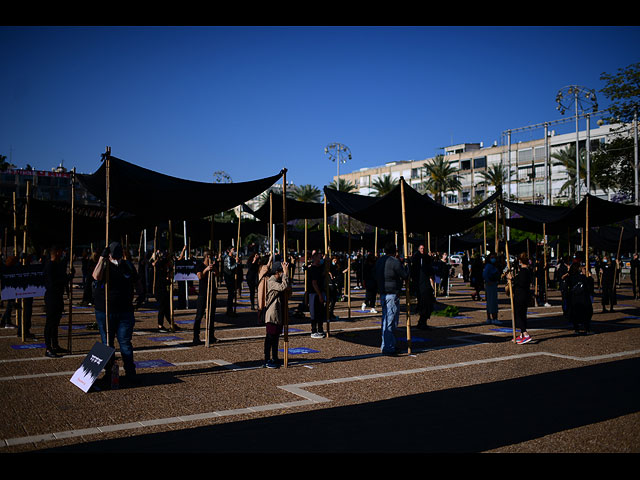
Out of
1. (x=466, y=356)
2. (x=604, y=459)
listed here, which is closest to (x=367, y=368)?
(x=466, y=356)

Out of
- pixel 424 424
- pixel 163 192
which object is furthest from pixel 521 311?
pixel 163 192

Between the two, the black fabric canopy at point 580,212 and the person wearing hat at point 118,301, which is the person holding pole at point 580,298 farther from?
the person wearing hat at point 118,301

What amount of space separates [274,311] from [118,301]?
2619 mm

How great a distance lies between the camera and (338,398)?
7309 mm

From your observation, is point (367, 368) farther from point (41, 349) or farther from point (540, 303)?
point (540, 303)

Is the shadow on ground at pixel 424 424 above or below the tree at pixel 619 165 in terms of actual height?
below

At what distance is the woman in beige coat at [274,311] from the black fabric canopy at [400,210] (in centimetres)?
301

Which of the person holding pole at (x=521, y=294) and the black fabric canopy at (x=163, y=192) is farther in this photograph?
the person holding pole at (x=521, y=294)

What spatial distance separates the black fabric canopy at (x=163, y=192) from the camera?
9.41 meters

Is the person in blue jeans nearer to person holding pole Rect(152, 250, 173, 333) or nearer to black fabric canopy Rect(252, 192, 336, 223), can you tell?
black fabric canopy Rect(252, 192, 336, 223)

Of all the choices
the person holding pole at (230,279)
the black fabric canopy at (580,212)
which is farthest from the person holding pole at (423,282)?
the person holding pole at (230,279)

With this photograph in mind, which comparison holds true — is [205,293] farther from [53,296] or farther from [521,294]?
[521,294]

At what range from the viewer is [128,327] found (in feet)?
26.9

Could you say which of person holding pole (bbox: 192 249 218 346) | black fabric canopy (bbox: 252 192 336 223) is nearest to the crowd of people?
person holding pole (bbox: 192 249 218 346)
